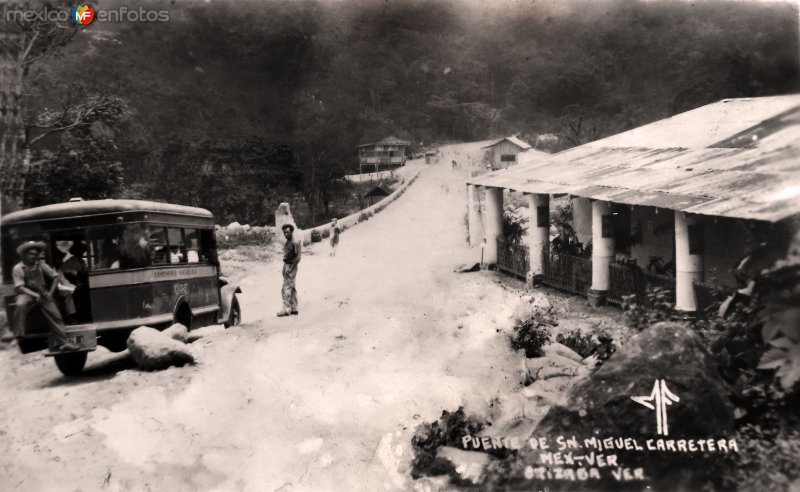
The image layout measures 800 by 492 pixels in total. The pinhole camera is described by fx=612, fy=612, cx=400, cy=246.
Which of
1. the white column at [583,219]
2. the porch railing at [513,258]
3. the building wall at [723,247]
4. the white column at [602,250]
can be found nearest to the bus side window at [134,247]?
the white column at [602,250]

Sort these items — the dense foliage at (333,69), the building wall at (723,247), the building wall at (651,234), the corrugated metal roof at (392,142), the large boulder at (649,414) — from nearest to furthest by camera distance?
the large boulder at (649,414), the building wall at (723,247), the dense foliage at (333,69), the building wall at (651,234), the corrugated metal roof at (392,142)

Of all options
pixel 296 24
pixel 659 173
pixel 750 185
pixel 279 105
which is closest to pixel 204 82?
pixel 279 105

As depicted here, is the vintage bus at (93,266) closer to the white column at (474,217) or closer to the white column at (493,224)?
the white column at (493,224)

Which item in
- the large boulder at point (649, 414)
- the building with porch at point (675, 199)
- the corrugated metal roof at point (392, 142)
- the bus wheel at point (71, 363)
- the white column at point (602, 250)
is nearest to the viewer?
the large boulder at point (649, 414)

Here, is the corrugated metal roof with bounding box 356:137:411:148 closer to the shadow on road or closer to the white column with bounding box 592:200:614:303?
the white column with bounding box 592:200:614:303

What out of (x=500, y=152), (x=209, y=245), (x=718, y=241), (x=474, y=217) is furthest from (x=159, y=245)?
(x=500, y=152)

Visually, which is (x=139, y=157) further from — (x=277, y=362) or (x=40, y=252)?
(x=277, y=362)
